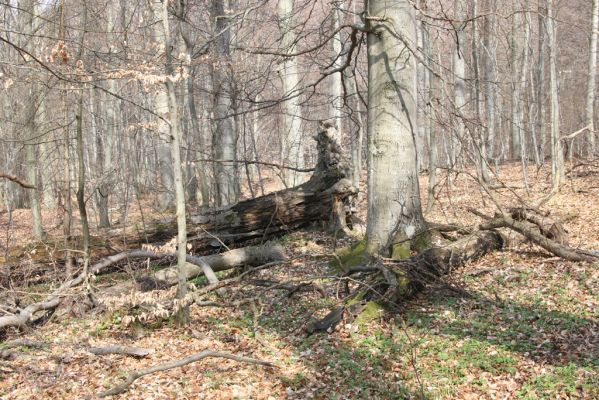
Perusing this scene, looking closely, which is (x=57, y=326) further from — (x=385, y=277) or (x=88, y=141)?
(x=88, y=141)

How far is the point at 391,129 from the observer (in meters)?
6.33

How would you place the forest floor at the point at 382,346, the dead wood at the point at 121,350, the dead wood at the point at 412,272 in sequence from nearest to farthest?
the forest floor at the point at 382,346 < the dead wood at the point at 121,350 < the dead wood at the point at 412,272

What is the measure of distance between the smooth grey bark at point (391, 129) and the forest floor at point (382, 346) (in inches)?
38.4

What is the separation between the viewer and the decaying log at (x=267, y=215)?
894cm

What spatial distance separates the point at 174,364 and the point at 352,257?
2.83 m

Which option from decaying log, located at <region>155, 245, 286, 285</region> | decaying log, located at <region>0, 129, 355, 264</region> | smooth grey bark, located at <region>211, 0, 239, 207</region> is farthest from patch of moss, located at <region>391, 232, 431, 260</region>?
smooth grey bark, located at <region>211, 0, 239, 207</region>

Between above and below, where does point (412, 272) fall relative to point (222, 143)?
below

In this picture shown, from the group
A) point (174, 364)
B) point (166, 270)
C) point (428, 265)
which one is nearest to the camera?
point (174, 364)

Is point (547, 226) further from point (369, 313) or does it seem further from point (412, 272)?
point (369, 313)

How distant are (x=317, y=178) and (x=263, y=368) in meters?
5.31

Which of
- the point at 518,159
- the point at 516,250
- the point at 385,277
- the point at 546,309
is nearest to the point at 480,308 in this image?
the point at 546,309

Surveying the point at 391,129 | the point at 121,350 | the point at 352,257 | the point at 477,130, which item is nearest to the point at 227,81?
the point at 477,130

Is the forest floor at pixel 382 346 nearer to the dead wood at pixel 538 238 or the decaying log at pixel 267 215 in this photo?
the dead wood at pixel 538 238

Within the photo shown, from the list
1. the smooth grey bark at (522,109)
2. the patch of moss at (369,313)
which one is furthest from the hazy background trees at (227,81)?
the patch of moss at (369,313)
